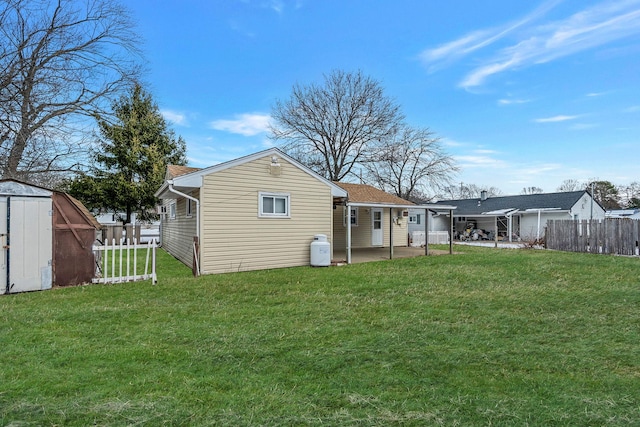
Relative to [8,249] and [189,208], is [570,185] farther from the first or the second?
[8,249]

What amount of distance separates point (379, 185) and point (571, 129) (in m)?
14.5

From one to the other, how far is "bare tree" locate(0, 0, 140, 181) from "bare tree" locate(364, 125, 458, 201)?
61.7 ft

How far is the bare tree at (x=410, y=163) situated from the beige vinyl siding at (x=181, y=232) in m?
16.9

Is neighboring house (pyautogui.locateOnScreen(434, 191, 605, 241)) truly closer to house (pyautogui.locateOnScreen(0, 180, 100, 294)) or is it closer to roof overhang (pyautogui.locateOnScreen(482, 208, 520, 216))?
roof overhang (pyautogui.locateOnScreen(482, 208, 520, 216))

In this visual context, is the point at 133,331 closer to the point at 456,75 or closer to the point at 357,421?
the point at 357,421

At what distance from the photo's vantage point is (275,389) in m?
3.09

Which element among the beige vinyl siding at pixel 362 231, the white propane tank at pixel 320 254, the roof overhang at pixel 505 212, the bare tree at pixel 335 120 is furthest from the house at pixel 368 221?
the bare tree at pixel 335 120

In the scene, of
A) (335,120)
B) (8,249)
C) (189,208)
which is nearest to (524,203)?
(335,120)

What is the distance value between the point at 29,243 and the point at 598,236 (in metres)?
19.5

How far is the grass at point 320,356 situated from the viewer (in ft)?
8.85

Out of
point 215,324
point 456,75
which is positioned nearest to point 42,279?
point 215,324

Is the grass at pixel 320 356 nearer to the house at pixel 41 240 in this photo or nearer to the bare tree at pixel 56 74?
the house at pixel 41 240

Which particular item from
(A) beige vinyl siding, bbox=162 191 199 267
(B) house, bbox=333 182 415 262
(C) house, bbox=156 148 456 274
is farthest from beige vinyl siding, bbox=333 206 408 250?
(A) beige vinyl siding, bbox=162 191 199 267

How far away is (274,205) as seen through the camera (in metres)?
11.2
